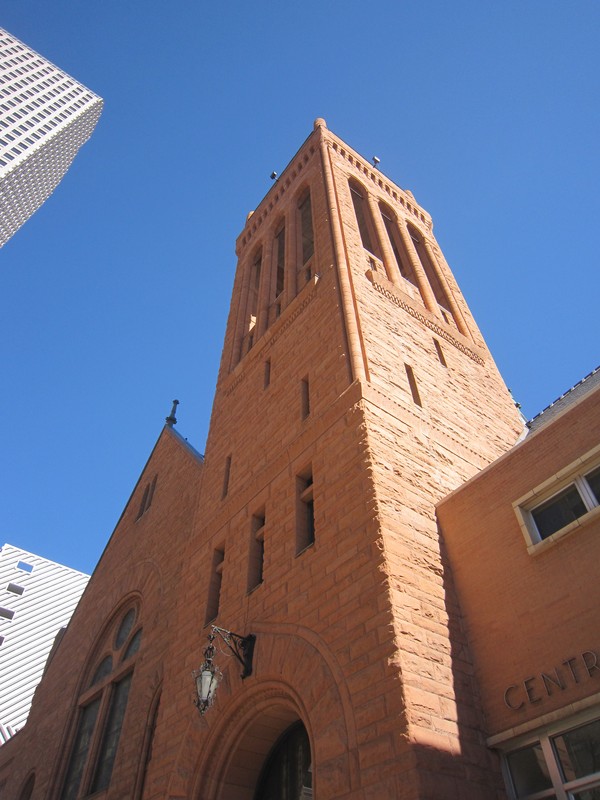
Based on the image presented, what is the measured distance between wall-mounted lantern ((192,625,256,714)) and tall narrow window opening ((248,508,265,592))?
0.93 m

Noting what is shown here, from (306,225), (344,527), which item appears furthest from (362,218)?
(344,527)

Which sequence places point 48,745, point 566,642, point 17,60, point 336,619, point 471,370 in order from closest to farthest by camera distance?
point 566,642 < point 336,619 < point 471,370 < point 48,745 < point 17,60

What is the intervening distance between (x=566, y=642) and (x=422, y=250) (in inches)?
589

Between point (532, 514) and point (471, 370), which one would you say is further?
point (471, 370)

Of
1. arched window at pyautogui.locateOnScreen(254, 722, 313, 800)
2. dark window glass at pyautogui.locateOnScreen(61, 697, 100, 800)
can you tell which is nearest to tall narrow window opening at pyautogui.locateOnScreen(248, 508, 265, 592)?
arched window at pyautogui.locateOnScreen(254, 722, 313, 800)

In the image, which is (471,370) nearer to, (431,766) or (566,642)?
(566,642)

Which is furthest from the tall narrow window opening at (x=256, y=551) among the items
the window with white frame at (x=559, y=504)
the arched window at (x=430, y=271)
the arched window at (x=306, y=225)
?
the arched window at (x=306, y=225)

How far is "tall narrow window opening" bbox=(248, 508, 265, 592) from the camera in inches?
384

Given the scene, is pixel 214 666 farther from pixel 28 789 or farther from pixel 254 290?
pixel 254 290

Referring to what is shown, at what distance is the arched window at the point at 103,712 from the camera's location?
1303cm

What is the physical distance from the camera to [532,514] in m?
7.83

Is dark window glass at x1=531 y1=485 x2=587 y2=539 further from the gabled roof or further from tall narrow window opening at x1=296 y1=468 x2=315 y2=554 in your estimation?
the gabled roof

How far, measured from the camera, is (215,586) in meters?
10.9

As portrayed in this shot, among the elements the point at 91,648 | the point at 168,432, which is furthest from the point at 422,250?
the point at 91,648
